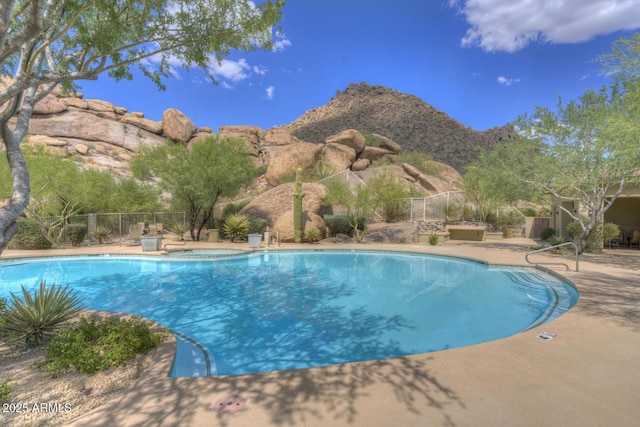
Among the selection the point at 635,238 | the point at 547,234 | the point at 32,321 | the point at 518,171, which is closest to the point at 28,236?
the point at 32,321

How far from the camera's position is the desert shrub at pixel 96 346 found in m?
3.20

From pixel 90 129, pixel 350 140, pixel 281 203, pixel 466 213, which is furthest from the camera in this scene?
pixel 350 140

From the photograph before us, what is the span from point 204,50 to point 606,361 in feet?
20.4

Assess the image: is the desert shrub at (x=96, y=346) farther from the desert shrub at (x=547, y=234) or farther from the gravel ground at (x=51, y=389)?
the desert shrub at (x=547, y=234)

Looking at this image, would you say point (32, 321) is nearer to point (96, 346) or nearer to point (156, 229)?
point (96, 346)

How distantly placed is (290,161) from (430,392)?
22.8 metres

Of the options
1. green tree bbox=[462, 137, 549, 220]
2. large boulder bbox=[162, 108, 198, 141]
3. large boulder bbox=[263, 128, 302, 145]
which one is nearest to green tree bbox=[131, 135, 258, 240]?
green tree bbox=[462, 137, 549, 220]

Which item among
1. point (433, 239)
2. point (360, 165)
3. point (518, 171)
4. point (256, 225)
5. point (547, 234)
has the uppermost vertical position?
point (360, 165)

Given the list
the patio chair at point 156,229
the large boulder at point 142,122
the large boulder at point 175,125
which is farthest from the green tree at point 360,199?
the large boulder at point 142,122

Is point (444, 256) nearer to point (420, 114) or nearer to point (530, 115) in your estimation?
point (530, 115)

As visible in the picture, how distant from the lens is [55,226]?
13.8 meters

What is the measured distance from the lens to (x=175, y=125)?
32.2 m

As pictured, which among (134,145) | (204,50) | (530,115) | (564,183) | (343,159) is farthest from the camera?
(134,145)

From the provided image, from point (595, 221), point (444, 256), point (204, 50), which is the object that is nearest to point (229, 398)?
point (204, 50)
